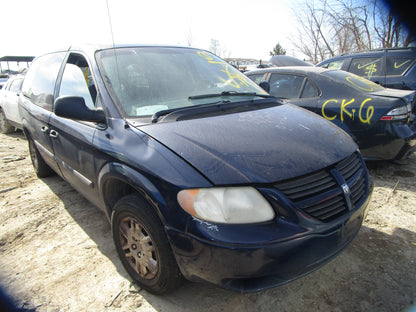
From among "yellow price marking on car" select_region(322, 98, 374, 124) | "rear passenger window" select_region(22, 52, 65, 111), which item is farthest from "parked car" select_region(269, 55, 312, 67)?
"rear passenger window" select_region(22, 52, 65, 111)

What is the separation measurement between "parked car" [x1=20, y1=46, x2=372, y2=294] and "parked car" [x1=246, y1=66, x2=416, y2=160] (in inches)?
69.1

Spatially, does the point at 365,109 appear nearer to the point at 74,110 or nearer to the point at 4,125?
the point at 74,110

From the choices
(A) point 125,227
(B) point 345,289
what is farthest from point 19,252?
(B) point 345,289

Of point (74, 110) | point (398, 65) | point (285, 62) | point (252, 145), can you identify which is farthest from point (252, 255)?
point (285, 62)

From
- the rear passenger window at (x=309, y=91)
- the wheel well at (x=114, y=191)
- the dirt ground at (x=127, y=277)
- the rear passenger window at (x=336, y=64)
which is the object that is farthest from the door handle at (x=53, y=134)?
the rear passenger window at (x=336, y=64)

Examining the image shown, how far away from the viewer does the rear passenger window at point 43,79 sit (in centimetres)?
299

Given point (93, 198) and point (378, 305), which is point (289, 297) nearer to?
point (378, 305)

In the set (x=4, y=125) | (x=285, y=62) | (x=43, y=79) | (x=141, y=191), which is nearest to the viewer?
(x=141, y=191)

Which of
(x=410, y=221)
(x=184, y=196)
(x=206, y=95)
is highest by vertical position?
(x=206, y=95)

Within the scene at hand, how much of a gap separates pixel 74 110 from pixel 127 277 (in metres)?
1.30

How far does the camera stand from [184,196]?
1485 millimetres

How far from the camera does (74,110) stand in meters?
1.98

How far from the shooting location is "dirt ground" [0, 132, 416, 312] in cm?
184

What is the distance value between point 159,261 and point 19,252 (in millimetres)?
1603
